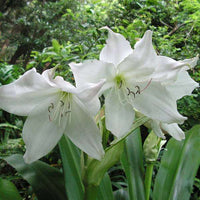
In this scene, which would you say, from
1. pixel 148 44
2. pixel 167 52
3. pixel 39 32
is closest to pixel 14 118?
pixel 167 52

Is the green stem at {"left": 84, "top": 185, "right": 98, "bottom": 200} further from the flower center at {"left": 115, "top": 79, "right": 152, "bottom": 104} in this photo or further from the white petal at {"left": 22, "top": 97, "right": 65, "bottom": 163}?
the flower center at {"left": 115, "top": 79, "right": 152, "bottom": 104}

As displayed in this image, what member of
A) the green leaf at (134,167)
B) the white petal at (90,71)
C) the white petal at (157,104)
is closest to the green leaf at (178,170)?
the green leaf at (134,167)

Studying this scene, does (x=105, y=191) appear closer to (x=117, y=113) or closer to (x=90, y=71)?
(x=117, y=113)

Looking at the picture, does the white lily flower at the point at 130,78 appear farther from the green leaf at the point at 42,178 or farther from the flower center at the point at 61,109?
the green leaf at the point at 42,178

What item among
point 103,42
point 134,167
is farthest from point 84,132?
point 103,42

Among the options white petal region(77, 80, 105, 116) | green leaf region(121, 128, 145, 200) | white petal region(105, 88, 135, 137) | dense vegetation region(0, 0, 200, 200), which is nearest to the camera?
white petal region(77, 80, 105, 116)

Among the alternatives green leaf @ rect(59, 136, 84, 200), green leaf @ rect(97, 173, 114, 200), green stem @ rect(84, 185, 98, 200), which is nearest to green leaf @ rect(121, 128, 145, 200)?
green leaf @ rect(97, 173, 114, 200)
